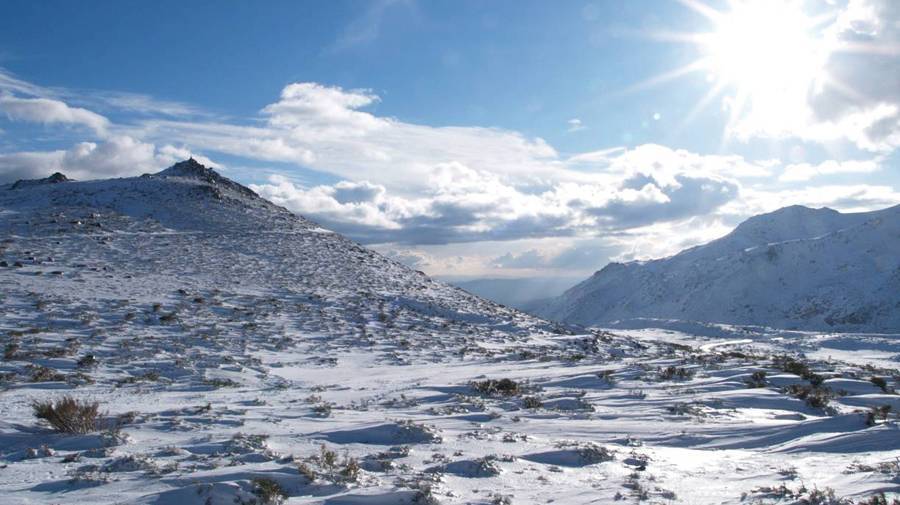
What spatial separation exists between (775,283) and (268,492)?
307 ft

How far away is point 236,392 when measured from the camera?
12359mm

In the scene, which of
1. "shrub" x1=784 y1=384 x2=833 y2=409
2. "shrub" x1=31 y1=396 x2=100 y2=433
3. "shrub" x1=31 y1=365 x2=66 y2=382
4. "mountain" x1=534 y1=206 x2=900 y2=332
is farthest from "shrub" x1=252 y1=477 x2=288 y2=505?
"mountain" x1=534 y1=206 x2=900 y2=332

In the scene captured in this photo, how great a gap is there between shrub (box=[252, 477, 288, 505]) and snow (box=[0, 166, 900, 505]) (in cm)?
8

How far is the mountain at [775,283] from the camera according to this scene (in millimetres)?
73812

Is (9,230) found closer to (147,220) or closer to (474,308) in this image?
(147,220)

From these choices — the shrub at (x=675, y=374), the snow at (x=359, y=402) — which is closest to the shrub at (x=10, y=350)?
the snow at (x=359, y=402)

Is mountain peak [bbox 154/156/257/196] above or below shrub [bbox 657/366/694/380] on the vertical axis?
above

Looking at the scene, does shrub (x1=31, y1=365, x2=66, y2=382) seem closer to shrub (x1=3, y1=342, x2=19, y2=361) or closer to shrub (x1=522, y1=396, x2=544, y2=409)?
shrub (x1=3, y1=342, x2=19, y2=361)

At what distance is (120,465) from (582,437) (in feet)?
19.3

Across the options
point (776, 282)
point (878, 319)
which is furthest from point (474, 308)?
point (776, 282)

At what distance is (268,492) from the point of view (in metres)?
5.63

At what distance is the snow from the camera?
20.7ft

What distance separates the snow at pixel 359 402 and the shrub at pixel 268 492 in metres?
0.08

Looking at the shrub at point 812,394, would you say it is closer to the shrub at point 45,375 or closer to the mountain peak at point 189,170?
the shrub at point 45,375
